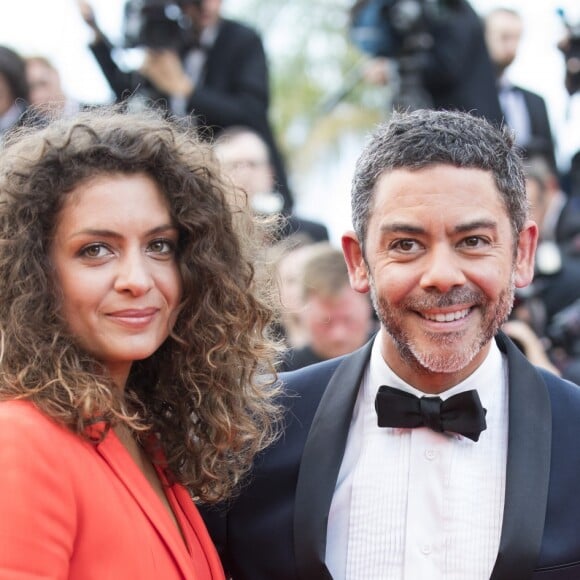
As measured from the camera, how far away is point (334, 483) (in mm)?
2838

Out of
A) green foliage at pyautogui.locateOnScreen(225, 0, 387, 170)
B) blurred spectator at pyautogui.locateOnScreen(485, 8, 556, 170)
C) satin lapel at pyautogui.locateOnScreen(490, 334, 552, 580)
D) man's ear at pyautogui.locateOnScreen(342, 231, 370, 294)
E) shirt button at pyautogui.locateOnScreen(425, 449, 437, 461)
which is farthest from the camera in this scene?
green foliage at pyautogui.locateOnScreen(225, 0, 387, 170)

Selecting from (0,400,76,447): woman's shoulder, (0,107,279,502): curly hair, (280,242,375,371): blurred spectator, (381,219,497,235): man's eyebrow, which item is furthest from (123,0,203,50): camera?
(0,400,76,447): woman's shoulder

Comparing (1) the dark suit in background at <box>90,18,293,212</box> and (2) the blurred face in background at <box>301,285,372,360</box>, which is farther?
(1) the dark suit in background at <box>90,18,293,212</box>

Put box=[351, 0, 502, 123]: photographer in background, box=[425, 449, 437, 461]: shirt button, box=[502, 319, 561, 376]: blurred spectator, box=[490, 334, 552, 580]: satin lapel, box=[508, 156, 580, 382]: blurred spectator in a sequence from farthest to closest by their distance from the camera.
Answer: box=[351, 0, 502, 123]: photographer in background, box=[508, 156, 580, 382]: blurred spectator, box=[502, 319, 561, 376]: blurred spectator, box=[425, 449, 437, 461]: shirt button, box=[490, 334, 552, 580]: satin lapel

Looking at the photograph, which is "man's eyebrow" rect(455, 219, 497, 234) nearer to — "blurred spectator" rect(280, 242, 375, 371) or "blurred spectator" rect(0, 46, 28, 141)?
"blurred spectator" rect(280, 242, 375, 371)

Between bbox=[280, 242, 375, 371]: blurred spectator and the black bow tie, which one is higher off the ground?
the black bow tie

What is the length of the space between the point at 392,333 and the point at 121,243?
739 millimetres

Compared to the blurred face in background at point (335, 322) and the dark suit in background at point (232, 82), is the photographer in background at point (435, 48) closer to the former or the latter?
the dark suit in background at point (232, 82)

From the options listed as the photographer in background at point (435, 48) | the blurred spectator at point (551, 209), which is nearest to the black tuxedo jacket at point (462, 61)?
the photographer in background at point (435, 48)

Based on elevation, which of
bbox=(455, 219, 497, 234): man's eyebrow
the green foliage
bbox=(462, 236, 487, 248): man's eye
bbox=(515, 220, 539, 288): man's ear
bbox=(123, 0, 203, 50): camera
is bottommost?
the green foliage

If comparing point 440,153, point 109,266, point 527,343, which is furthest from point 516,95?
point 109,266

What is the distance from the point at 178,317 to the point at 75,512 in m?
0.73

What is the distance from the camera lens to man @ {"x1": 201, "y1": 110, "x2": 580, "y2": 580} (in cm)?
271

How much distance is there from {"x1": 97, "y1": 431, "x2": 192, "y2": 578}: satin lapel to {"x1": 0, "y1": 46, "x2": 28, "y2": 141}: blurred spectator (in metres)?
3.27
